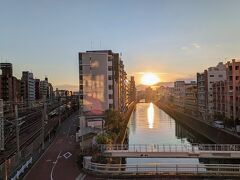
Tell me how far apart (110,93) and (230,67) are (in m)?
22.8

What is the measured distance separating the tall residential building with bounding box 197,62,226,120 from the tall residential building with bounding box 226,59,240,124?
54.3 ft

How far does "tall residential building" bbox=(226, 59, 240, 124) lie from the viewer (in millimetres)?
59375

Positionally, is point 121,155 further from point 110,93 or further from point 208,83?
point 208,83

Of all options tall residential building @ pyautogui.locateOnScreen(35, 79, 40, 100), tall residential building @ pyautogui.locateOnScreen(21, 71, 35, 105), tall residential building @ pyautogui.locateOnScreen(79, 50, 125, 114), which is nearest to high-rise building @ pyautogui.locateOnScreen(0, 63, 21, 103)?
tall residential building @ pyautogui.locateOnScreen(21, 71, 35, 105)

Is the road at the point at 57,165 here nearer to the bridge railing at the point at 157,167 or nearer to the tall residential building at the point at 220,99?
the bridge railing at the point at 157,167

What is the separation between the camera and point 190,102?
118 m

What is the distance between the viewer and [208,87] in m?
84.1

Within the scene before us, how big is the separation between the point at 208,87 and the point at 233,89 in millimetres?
22798

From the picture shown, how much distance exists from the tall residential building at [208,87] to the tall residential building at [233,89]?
1656 cm

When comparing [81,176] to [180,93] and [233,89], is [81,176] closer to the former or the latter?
[233,89]

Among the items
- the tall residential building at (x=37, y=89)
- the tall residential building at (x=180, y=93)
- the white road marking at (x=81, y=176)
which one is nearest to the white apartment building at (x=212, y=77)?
the tall residential building at (x=180, y=93)

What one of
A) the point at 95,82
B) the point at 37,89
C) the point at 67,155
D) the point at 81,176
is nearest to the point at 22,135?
the point at 67,155

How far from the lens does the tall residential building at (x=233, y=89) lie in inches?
2338

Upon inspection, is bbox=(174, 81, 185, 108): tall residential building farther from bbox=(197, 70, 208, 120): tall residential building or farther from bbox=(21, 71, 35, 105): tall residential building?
bbox=(21, 71, 35, 105): tall residential building
